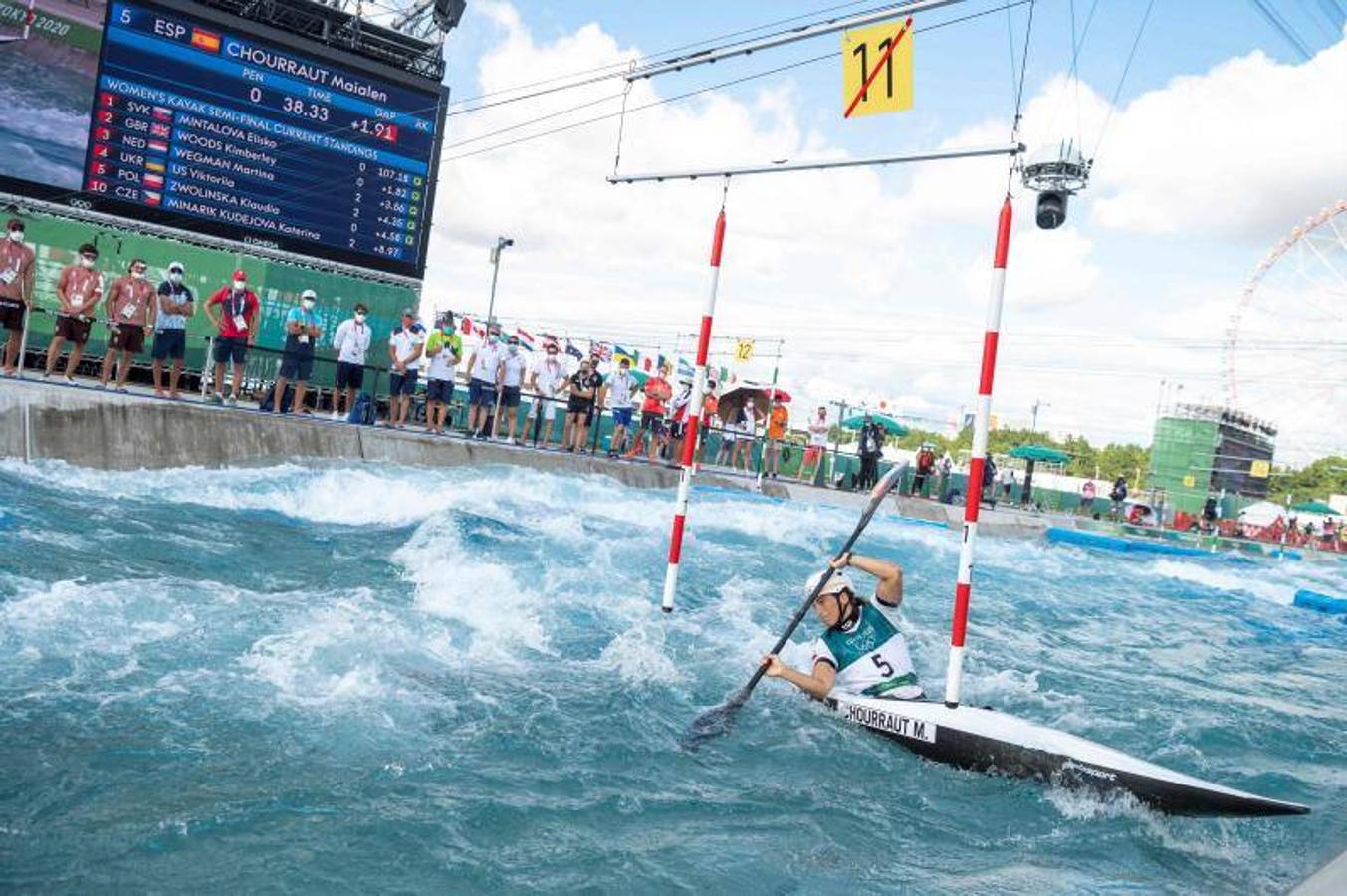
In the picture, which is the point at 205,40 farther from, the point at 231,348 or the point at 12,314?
the point at 12,314

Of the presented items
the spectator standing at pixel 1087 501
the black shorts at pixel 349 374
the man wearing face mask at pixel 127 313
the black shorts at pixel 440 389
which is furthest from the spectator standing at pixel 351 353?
the spectator standing at pixel 1087 501


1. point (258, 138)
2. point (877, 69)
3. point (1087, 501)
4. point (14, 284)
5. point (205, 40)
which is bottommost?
point (1087, 501)

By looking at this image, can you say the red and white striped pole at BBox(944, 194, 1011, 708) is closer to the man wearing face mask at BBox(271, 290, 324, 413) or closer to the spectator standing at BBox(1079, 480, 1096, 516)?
the man wearing face mask at BBox(271, 290, 324, 413)

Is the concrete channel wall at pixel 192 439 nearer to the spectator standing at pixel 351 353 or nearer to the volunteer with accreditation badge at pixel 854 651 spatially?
the spectator standing at pixel 351 353

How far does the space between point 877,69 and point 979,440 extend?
2.94 m

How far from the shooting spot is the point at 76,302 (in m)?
12.5

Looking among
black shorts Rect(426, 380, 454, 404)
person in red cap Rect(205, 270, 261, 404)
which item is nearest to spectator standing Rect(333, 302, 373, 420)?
black shorts Rect(426, 380, 454, 404)

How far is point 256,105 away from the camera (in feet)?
53.4

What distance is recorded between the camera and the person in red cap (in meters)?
13.9

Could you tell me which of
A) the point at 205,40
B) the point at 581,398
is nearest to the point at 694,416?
the point at 581,398

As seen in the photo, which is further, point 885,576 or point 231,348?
point 231,348

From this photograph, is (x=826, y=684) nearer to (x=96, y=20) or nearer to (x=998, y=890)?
(x=998, y=890)

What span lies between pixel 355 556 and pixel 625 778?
17.4 feet

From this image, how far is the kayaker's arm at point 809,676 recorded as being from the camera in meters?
6.69
